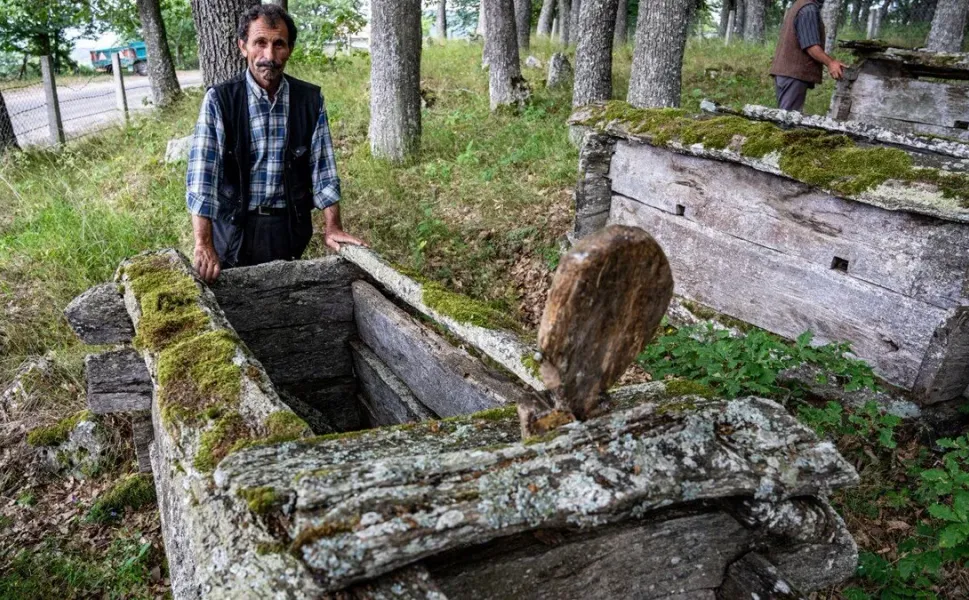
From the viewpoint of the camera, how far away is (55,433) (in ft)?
14.9

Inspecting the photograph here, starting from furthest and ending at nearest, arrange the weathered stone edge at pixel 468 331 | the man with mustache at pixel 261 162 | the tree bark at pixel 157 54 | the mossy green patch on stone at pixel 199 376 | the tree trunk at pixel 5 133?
the tree bark at pixel 157 54 < the tree trunk at pixel 5 133 < the man with mustache at pixel 261 162 < the weathered stone edge at pixel 468 331 < the mossy green patch on stone at pixel 199 376

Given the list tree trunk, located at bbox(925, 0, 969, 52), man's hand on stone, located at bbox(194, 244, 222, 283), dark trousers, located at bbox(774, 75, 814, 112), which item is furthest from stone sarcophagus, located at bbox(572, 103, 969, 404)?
tree trunk, located at bbox(925, 0, 969, 52)

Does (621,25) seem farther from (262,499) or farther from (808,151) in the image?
(262,499)

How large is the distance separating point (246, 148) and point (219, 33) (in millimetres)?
3606

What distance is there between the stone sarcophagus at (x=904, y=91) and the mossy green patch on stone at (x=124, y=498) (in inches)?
304

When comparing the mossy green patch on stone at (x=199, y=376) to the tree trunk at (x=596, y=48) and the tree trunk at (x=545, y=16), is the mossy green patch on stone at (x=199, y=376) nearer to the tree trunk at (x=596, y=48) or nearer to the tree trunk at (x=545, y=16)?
the tree trunk at (x=596, y=48)

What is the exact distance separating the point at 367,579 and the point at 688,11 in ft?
27.1

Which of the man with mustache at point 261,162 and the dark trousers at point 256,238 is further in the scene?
the dark trousers at point 256,238

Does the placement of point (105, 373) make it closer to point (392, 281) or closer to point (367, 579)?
point (392, 281)

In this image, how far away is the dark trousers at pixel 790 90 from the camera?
7086 millimetres

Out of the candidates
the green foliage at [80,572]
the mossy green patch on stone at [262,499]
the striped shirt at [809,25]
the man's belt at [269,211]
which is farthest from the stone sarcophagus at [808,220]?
the green foliage at [80,572]

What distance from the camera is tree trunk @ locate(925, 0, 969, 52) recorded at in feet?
44.0

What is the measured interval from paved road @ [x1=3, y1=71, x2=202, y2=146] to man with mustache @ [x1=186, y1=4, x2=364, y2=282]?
33.4 ft

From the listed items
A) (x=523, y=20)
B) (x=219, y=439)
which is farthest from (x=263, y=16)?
(x=523, y=20)
